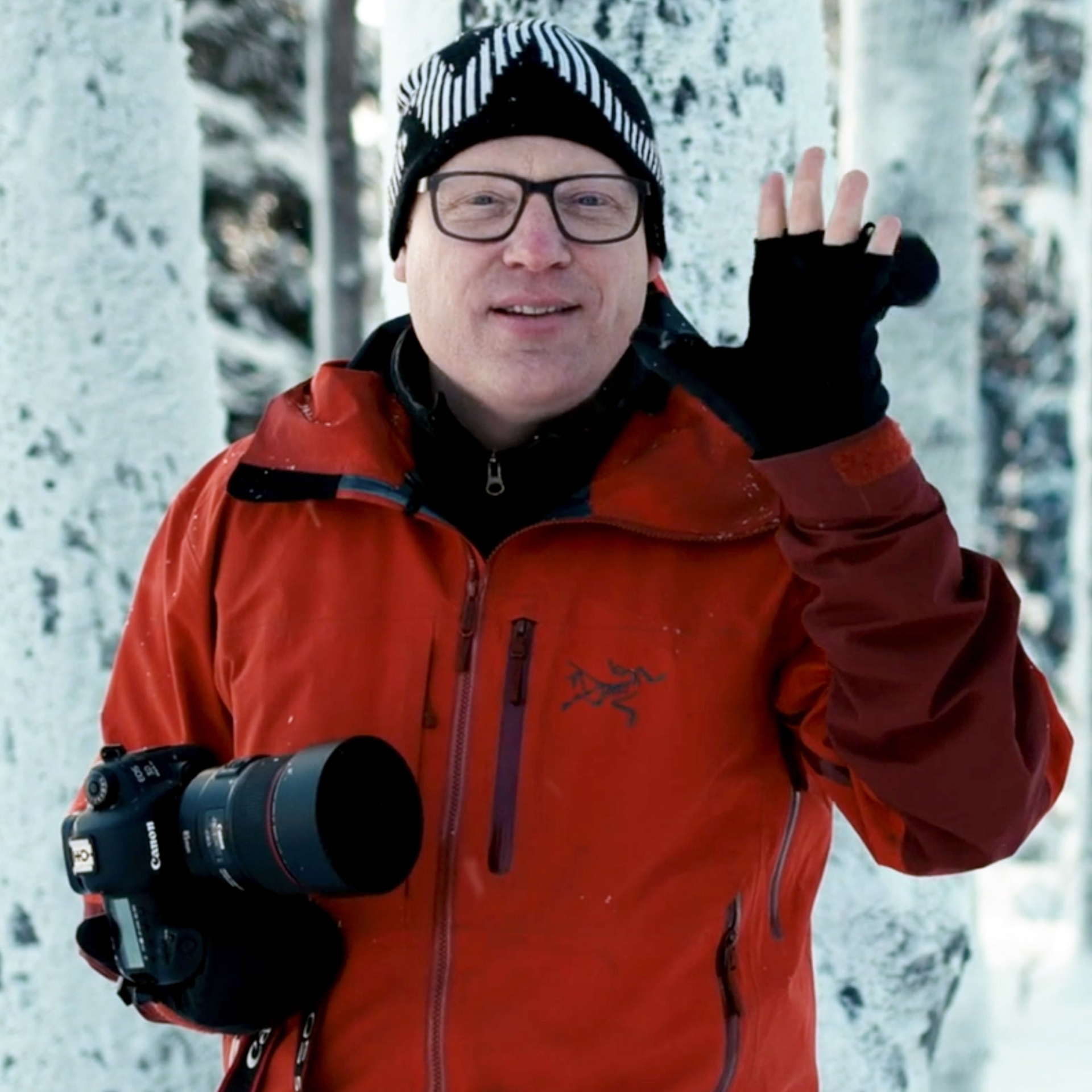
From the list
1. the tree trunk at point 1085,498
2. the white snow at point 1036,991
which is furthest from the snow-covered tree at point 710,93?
the tree trunk at point 1085,498

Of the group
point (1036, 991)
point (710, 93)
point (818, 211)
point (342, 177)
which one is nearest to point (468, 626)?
point (818, 211)

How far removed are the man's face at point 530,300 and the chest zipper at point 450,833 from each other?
260mm

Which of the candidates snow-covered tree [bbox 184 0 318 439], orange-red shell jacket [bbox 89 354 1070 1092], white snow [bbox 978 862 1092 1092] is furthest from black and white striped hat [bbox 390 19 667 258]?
snow-covered tree [bbox 184 0 318 439]

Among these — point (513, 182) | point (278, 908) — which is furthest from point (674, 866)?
point (513, 182)

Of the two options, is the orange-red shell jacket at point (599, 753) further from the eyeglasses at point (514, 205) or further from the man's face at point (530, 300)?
the eyeglasses at point (514, 205)

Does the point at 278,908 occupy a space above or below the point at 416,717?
below

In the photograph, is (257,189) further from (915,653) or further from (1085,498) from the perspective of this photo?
(915,653)

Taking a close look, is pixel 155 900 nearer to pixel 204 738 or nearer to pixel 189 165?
pixel 204 738

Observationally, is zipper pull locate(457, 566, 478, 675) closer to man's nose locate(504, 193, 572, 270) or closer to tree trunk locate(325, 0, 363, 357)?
man's nose locate(504, 193, 572, 270)

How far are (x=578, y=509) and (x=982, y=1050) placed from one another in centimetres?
382

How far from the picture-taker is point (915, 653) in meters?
1.63

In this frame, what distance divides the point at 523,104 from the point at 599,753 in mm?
803

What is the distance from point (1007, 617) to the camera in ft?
5.51

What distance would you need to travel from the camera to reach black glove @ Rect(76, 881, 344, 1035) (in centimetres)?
182
